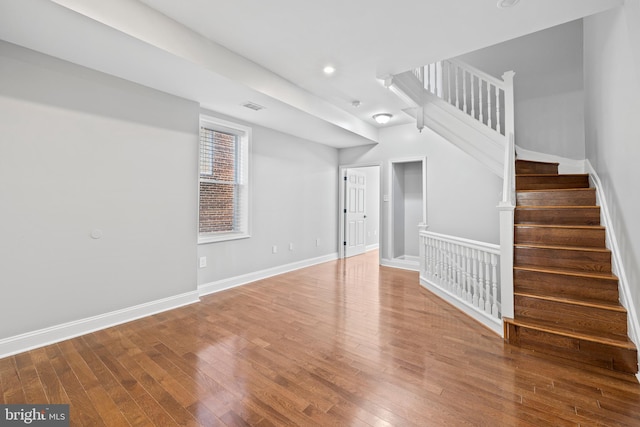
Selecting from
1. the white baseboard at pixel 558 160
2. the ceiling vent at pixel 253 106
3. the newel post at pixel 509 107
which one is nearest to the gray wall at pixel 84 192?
the ceiling vent at pixel 253 106

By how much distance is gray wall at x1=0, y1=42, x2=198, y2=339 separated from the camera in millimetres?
2387

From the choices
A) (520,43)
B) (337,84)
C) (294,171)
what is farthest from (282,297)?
(520,43)

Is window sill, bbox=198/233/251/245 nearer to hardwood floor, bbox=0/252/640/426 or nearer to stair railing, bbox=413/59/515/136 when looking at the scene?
hardwood floor, bbox=0/252/640/426

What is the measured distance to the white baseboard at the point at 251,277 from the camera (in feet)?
13.0

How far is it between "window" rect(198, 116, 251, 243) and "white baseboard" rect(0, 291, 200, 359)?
87cm

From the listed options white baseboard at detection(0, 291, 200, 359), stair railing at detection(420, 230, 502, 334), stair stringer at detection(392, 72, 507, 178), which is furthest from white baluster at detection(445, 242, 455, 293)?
white baseboard at detection(0, 291, 200, 359)

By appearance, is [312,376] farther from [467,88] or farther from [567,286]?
[467,88]

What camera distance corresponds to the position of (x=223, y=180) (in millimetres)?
4266

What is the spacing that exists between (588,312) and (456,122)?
271cm

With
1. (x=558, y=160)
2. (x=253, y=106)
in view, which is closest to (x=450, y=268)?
(x=558, y=160)

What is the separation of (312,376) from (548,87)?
521 cm

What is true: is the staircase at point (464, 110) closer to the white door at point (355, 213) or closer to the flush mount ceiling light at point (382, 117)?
the flush mount ceiling light at point (382, 117)

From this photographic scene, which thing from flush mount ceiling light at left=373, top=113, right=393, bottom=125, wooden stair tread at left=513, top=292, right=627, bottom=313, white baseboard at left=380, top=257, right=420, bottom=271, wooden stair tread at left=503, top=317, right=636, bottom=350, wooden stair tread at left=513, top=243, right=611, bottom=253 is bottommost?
wooden stair tread at left=503, top=317, right=636, bottom=350

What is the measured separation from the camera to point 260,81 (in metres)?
3.27
